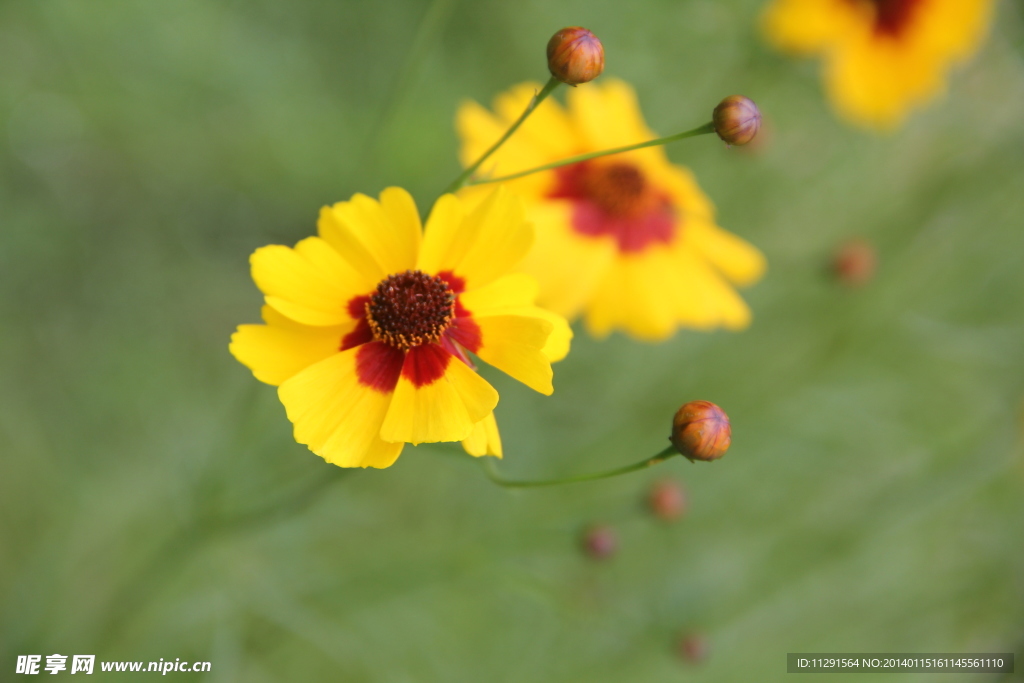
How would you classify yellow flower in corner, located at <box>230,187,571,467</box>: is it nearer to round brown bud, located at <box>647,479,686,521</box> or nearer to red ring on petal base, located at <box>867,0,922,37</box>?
round brown bud, located at <box>647,479,686,521</box>

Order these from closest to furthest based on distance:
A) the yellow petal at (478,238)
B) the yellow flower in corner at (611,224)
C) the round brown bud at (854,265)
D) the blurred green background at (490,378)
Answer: the yellow petal at (478,238) < the yellow flower in corner at (611,224) < the round brown bud at (854,265) < the blurred green background at (490,378)

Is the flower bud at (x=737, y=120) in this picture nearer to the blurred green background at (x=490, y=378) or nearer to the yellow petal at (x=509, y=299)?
the yellow petal at (x=509, y=299)

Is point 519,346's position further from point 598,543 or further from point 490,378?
point 490,378

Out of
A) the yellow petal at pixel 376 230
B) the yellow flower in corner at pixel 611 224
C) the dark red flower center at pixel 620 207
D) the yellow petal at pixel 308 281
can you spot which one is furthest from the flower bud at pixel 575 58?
the dark red flower center at pixel 620 207

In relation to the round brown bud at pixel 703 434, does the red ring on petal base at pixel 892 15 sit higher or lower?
higher

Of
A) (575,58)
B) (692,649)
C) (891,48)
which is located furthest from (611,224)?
(891,48)
